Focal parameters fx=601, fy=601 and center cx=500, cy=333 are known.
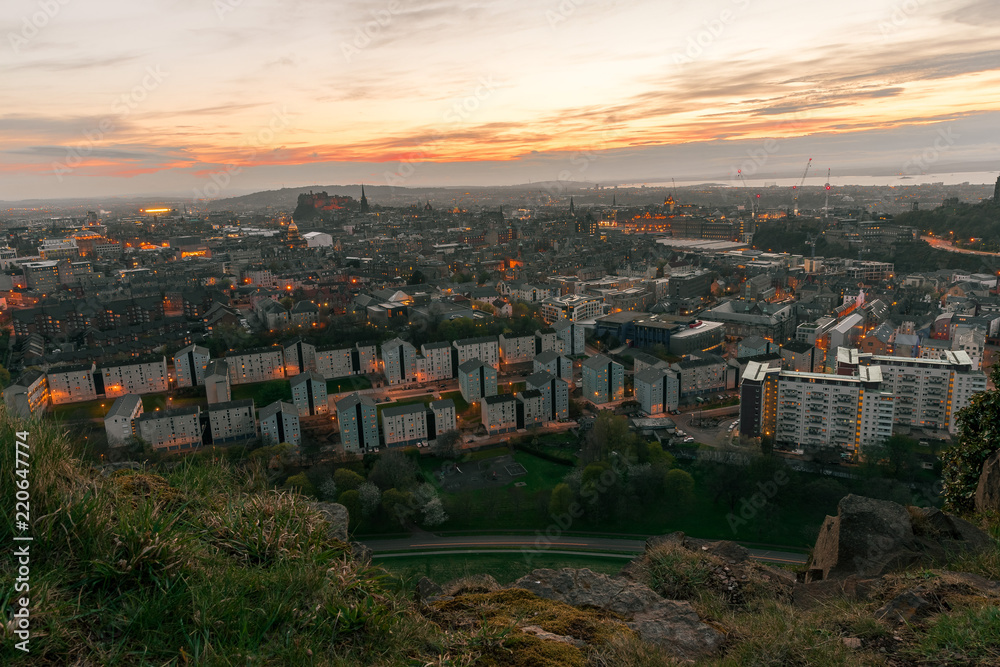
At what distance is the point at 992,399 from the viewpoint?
273cm

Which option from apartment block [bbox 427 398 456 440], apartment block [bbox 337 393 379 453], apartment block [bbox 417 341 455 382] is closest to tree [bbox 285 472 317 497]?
apartment block [bbox 337 393 379 453]

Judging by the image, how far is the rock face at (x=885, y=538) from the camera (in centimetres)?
196

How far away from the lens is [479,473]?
30.7 feet

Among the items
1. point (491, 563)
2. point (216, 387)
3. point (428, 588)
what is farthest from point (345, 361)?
point (428, 588)

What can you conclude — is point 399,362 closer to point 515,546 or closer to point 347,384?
point 347,384

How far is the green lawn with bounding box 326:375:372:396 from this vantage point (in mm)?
13234

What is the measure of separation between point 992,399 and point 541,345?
495 inches

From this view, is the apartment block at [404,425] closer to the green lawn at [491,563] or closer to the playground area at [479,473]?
the playground area at [479,473]

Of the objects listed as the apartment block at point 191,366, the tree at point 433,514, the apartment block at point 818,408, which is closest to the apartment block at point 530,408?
the tree at point 433,514

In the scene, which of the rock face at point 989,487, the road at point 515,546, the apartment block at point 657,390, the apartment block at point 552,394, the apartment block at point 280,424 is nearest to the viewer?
the rock face at point 989,487

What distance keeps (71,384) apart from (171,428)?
4178 millimetres

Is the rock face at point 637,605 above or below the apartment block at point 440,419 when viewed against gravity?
above

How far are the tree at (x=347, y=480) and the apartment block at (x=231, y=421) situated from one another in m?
3.07

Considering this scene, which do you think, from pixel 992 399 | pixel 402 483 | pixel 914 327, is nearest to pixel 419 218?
pixel 914 327
